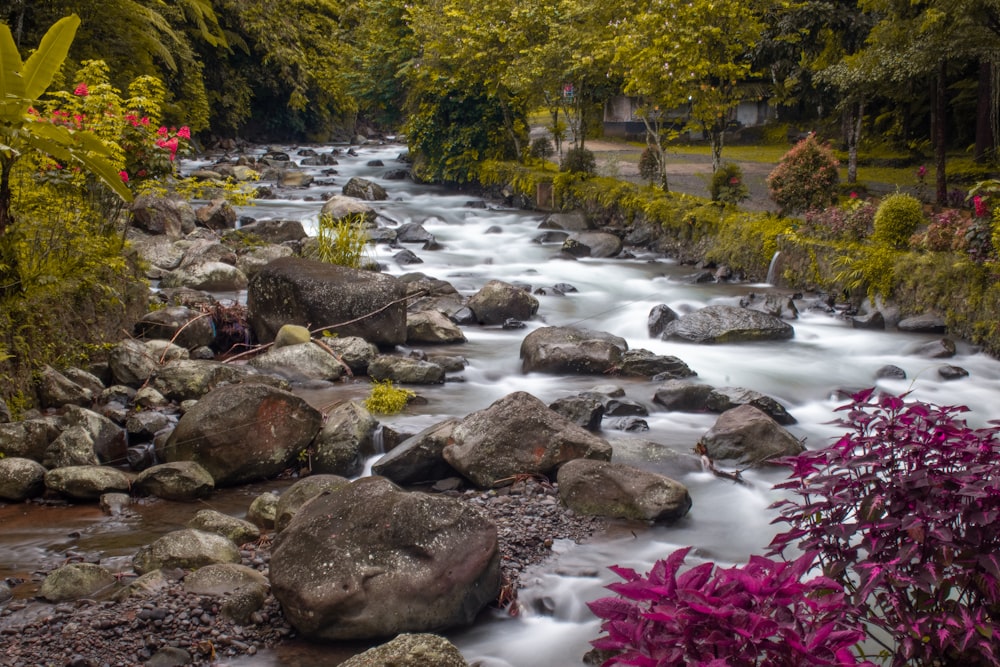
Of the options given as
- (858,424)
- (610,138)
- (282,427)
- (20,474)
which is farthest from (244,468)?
(610,138)

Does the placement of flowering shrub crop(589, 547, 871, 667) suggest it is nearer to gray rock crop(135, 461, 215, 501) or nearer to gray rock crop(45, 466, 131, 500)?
gray rock crop(135, 461, 215, 501)

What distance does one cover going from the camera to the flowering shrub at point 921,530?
3250 mm

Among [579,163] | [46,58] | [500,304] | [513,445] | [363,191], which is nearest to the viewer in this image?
[513,445]

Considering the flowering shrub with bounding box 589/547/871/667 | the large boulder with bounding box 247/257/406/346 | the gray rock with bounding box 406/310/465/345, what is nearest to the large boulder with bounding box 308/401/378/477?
the large boulder with bounding box 247/257/406/346

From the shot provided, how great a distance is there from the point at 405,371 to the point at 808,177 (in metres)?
9.70

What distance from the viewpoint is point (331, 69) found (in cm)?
3966

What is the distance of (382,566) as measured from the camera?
4.98 meters

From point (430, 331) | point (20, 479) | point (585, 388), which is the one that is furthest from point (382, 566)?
point (430, 331)

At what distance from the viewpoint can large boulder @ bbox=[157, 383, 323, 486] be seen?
7293 mm

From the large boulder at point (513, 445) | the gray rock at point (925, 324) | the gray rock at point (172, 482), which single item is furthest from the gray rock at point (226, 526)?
the gray rock at point (925, 324)

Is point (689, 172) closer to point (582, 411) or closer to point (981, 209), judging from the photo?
point (981, 209)

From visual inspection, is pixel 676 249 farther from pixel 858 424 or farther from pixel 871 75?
pixel 858 424

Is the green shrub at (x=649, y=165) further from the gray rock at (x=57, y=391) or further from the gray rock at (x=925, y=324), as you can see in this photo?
the gray rock at (x=57, y=391)

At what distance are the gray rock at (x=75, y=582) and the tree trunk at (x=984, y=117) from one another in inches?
850
